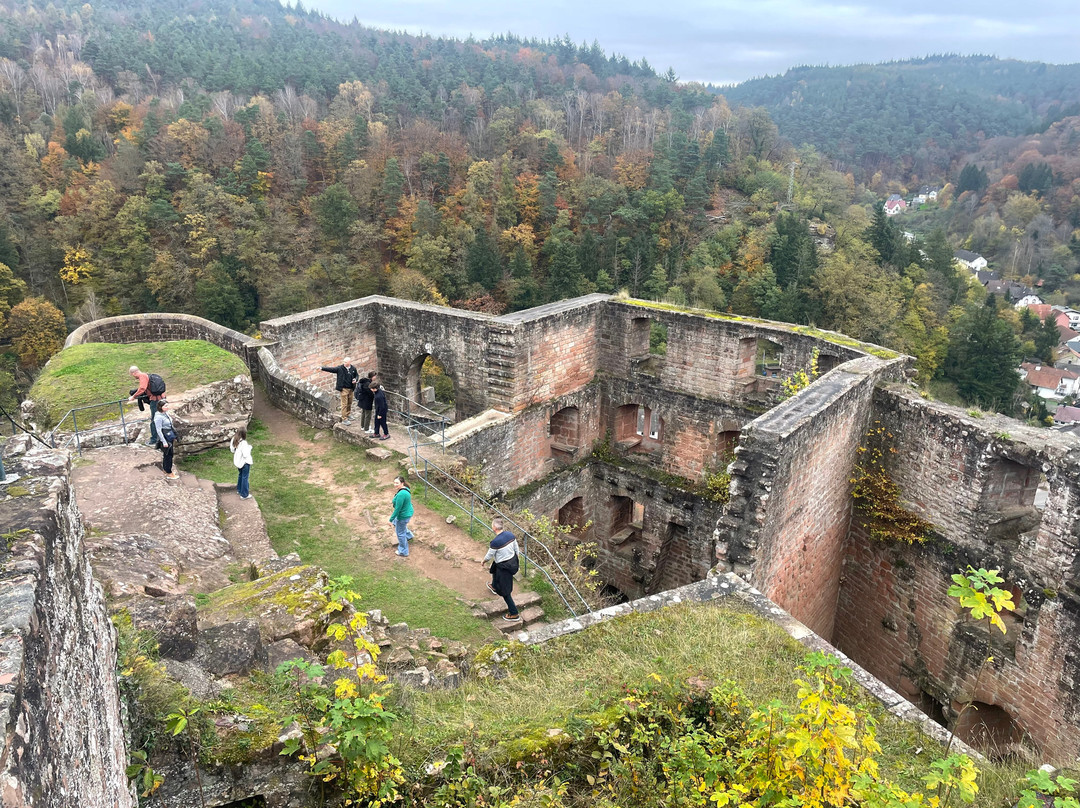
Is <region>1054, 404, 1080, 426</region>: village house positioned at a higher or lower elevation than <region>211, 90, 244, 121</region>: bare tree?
lower

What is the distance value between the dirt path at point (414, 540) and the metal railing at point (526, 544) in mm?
425

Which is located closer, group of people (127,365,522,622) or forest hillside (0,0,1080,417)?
group of people (127,365,522,622)

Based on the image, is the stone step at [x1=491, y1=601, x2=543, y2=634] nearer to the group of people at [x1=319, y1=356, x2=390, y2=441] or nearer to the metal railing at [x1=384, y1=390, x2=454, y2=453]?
the metal railing at [x1=384, y1=390, x2=454, y2=453]

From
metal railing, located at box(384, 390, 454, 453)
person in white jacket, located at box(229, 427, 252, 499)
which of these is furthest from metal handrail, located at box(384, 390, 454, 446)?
person in white jacket, located at box(229, 427, 252, 499)

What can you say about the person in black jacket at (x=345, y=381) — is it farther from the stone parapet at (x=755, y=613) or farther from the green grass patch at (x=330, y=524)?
the stone parapet at (x=755, y=613)

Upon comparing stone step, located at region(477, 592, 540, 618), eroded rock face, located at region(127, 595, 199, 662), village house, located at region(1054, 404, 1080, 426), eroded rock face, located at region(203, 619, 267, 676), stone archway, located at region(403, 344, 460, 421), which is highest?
eroded rock face, located at region(127, 595, 199, 662)

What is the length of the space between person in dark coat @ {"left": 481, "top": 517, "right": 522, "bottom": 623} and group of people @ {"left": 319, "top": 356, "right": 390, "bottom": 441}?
4430mm

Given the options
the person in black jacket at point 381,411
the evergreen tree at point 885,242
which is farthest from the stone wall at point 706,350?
the evergreen tree at point 885,242

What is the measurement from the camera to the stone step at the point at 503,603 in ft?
27.5

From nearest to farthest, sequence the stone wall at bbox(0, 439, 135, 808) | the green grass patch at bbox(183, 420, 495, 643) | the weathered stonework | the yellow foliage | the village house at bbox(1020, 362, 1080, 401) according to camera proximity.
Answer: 1. the stone wall at bbox(0, 439, 135, 808)
2. the green grass patch at bbox(183, 420, 495, 643)
3. the weathered stonework
4. the yellow foliage
5. the village house at bbox(1020, 362, 1080, 401)

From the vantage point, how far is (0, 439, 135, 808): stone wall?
91.0 inches

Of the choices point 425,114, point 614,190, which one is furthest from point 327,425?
point 425,114

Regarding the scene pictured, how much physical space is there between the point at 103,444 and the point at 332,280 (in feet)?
139

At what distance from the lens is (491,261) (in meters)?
51.0
